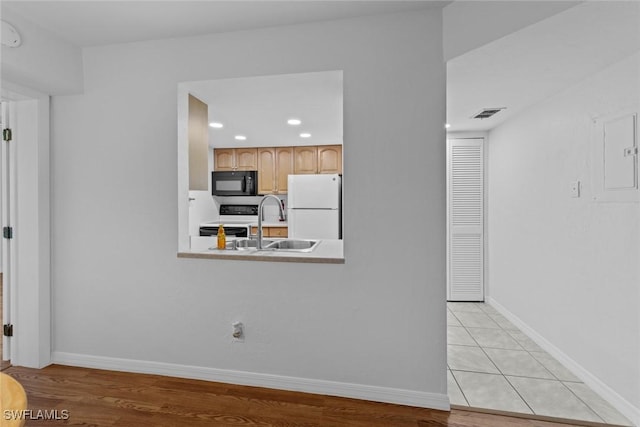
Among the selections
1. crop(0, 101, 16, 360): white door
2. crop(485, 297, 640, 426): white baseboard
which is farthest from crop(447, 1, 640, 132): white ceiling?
crop(0, 101, 16, 360): white door

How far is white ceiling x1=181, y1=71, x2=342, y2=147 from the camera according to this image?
2.36 metres

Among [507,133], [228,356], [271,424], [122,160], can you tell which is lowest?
[271,424]

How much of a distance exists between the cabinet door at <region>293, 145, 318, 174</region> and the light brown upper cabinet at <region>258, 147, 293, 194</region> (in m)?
0.11

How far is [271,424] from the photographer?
1.85 meters

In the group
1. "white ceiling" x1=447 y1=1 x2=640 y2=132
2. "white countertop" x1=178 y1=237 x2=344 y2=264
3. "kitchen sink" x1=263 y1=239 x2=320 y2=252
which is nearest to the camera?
"white ceiling" x1=447 y1=1 x2=640 y2=132

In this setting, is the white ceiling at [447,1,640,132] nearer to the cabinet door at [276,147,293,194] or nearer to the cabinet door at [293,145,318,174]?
the cabinet door at [293,145,318,174]

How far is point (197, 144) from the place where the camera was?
266cm

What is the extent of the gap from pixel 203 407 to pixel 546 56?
112 inches

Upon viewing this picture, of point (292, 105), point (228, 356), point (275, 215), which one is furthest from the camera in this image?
point (275, 215)

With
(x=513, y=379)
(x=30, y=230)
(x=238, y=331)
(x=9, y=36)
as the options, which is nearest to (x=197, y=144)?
(x=9, y=36)

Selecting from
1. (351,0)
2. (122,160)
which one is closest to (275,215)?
(122,160)

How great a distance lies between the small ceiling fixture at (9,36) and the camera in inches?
76.8

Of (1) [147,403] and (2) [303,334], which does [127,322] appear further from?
(2) [303,334]

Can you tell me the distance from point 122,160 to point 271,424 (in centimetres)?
201
